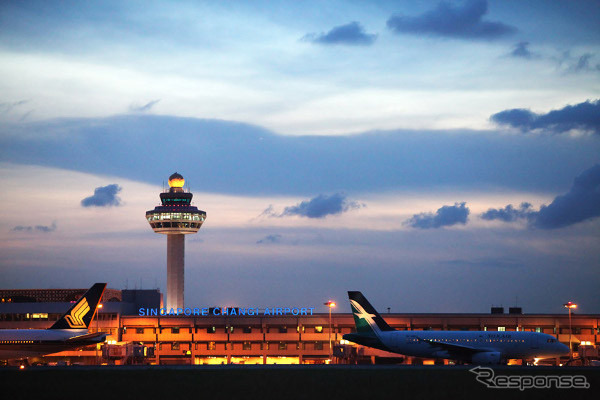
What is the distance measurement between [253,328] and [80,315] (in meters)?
45.3

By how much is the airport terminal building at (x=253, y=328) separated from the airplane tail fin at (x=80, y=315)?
108 feet

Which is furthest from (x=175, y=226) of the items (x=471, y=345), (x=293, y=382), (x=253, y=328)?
(x=293, y=382)

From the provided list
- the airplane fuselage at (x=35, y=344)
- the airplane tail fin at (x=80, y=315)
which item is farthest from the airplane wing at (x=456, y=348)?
the airplane tail fin at (x=80, y=315)

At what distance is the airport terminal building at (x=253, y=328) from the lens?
134 meters

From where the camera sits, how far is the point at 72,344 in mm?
93188

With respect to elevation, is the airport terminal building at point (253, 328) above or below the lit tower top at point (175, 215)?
below

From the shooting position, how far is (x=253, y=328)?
139 metres

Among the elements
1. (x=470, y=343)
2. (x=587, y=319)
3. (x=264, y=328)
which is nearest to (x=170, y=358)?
(x=264, y=328)

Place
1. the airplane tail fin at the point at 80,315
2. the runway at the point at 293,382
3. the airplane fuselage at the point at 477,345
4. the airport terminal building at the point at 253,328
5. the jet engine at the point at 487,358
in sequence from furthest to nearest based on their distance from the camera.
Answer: the airport terminal building at the point at 253,328, the airplane tail fin at the point at 80,315, the airplane fuselage at the point at 477,345, the jet engine at the point at 487,358, the runway at the point at 293,382

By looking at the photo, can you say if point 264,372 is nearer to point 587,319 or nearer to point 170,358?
point 170,358

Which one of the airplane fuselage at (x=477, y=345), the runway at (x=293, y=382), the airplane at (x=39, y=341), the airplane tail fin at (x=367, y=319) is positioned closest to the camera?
the runway at (x=293, y=382)

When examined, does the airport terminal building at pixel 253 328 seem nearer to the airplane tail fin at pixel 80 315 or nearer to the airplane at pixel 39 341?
the airplane tail fin at pixel 80 315

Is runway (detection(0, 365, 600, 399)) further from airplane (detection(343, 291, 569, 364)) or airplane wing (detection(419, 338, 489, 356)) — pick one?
airplane (detection(343, 291, 569, 364))

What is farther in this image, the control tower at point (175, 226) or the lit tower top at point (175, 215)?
the lit tower top at point (175, 215)
